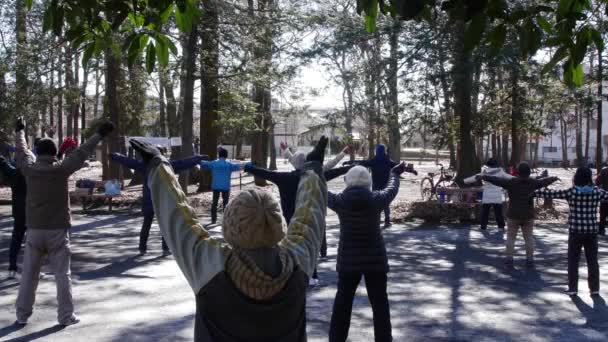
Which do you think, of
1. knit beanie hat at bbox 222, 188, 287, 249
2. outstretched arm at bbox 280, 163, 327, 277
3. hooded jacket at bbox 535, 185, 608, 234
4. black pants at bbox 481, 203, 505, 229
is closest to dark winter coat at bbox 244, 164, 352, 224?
hooded jacket at bbox 535, 185, 608, 234

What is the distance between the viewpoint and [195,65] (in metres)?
20.7

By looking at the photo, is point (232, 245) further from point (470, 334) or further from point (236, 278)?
point (470, 334)

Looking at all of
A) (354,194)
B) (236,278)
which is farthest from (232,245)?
(354,194)

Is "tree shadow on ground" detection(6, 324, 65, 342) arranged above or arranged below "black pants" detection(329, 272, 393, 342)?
below

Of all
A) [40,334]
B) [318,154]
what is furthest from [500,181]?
[318,154]

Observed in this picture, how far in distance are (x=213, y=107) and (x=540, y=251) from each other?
14858mm

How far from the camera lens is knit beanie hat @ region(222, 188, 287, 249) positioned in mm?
2699

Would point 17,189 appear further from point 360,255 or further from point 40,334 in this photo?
point 360,255

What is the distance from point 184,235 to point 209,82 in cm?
1959

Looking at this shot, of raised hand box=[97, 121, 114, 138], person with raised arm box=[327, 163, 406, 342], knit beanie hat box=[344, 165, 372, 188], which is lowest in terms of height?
person with raised arm box=[327, 163, 406, 342]

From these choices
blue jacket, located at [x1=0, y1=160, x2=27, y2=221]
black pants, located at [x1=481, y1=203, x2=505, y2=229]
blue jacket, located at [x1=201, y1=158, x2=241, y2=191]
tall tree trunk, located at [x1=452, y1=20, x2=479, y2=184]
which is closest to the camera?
blue jacket, located at [x1=0, y1=160, x2=27, y2=221]

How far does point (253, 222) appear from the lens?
270cm

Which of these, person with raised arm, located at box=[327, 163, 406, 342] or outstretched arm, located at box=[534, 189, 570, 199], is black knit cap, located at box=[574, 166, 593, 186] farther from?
person with raised arm, located at box=[327, 163, 406, 342]

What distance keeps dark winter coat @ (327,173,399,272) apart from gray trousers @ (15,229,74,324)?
281 centimetres
